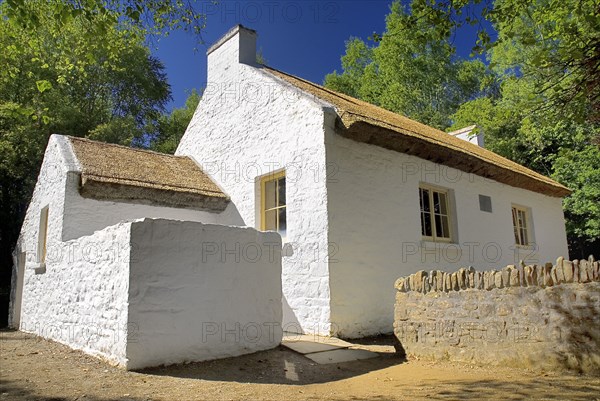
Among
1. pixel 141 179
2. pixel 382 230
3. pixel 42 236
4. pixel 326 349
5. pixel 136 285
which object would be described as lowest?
pixel 326 349

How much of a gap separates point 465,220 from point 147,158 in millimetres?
7592

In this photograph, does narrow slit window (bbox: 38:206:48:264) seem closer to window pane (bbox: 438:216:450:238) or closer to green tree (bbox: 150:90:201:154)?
window pane (bbox: 438:216:450:238)

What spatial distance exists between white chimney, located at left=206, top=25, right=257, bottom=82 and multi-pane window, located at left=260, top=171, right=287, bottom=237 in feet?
10.3

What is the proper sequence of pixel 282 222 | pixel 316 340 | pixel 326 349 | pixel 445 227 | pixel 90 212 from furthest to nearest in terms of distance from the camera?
1. pixel 445 227
2. pixel 282 222
3. pixel 90 212
4. pixel 316 340
5. pixel 326 349

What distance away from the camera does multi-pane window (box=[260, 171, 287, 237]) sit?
336 inches

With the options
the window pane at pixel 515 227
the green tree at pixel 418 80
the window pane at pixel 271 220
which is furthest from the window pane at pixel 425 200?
the green tree at pixel 418 80

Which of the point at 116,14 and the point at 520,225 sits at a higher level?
the point at 116,14

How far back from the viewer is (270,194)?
8.93m

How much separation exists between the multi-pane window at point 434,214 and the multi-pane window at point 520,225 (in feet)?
11.5

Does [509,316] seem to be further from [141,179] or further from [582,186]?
[582,186]

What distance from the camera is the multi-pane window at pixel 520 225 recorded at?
1195 centimetres

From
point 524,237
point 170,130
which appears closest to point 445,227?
point 524,237

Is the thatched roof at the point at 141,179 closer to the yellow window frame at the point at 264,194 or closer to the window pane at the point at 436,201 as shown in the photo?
the yellow window frame at the point at 264,194

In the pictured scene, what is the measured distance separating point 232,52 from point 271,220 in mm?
4544
